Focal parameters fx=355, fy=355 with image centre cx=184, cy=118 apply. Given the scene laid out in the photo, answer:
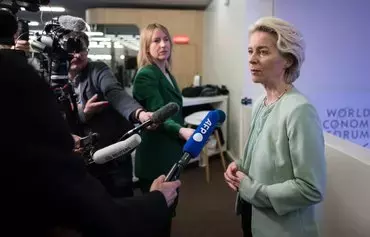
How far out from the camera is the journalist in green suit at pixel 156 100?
1613 millimetres

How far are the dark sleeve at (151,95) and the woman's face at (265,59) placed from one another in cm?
51

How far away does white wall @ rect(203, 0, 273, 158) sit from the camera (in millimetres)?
3625

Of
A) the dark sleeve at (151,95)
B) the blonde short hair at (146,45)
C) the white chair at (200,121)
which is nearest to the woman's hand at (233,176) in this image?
the dark sleeve at (151,95)

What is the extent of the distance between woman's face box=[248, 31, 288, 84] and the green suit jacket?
0.52m

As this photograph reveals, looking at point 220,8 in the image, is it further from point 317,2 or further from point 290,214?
point 290,214

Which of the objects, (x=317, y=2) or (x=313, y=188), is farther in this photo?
(x=317, y=2)

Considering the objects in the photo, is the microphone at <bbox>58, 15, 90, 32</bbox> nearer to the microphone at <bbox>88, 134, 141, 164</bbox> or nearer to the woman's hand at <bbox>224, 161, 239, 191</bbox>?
the microphone at <bbox>88, 134, 141, 164</bbox>

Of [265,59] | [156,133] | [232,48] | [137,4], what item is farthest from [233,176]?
[137,4]

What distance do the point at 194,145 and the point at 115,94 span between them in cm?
63

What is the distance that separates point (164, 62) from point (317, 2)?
2.08 metres

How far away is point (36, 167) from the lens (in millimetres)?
495

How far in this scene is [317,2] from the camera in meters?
3.21

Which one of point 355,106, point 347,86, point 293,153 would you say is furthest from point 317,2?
point 293,153

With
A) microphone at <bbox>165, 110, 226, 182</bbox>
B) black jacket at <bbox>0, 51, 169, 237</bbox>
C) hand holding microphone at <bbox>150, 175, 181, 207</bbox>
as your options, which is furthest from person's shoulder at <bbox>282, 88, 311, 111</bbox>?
black jacket at <bbox>0, 51, 169, 237</bbox>
